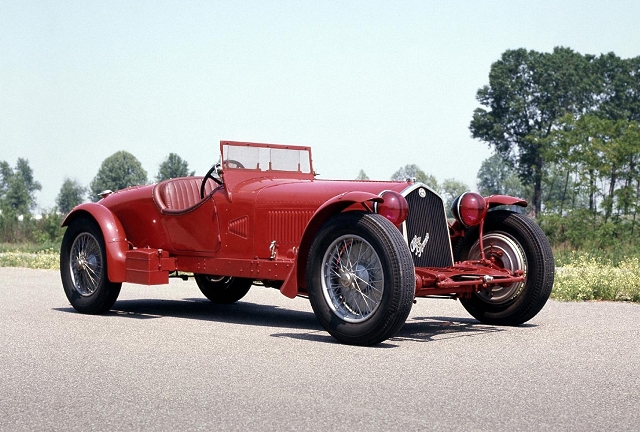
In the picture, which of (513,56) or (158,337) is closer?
(158,337)

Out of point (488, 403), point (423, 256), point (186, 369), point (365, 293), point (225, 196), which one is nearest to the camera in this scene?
point (488, 403)

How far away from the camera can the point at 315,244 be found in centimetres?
756

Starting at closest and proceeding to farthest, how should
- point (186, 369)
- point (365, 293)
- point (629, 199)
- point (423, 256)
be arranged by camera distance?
point (186, 369)
point (365, 293)
point (423, 256)
point (629, 199)

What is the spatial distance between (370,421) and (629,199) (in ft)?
92.1

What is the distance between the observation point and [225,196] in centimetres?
902

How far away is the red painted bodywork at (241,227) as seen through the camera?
786 centimetres

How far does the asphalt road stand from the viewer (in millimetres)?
4520

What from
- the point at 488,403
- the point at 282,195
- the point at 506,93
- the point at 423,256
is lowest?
the point at 488,403

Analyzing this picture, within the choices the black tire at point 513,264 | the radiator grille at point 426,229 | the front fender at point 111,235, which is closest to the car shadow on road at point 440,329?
the black tire at point 513,264

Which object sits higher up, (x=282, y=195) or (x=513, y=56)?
(x=513, y=56)

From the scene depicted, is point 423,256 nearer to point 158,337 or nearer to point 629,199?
point 158,337

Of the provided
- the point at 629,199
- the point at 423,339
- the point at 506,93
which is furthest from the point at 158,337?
the point at 506,93

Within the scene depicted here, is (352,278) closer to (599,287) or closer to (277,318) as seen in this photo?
(277,318)

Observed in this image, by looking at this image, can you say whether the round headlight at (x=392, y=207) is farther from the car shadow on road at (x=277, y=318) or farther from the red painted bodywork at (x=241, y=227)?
the car shadow on road at (x=277, y=318)
